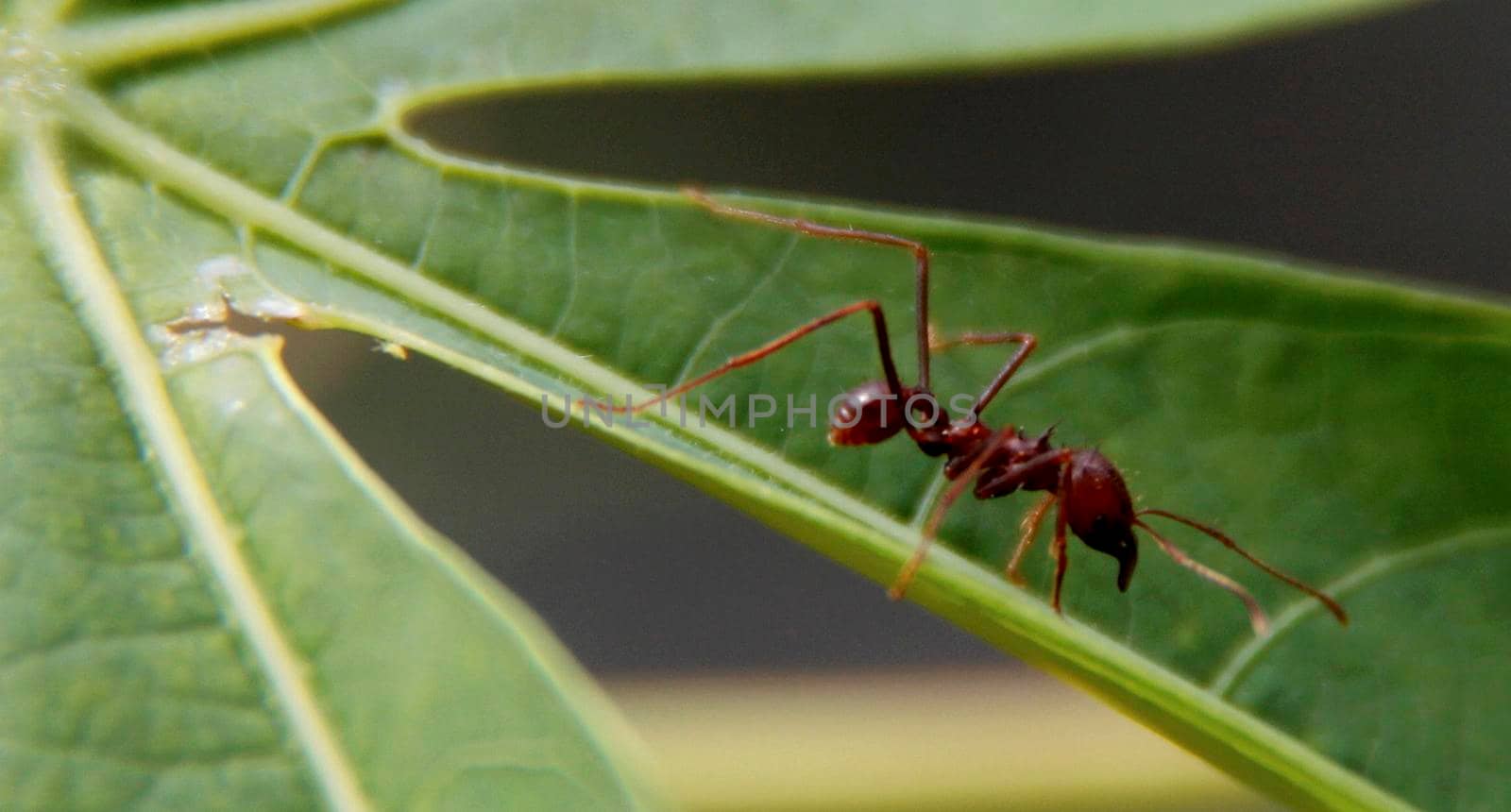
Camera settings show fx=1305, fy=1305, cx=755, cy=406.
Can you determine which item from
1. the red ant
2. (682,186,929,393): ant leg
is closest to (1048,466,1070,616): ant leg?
the red ant

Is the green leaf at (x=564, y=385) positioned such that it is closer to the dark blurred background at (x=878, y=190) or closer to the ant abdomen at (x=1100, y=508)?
the ant abdomen at (x=1100, y=508)

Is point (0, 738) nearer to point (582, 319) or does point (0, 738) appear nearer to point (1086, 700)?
point (582, 319)

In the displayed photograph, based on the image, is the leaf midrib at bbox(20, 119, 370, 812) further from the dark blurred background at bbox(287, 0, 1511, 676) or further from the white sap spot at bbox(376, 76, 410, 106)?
the dark blurred background at bbox(287, 0, 1511, 676)

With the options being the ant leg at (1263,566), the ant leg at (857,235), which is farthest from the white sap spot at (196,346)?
the ant leg at (1263,566)

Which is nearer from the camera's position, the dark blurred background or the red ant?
the red ant

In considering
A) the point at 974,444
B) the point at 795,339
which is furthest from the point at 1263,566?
the point at 795,339

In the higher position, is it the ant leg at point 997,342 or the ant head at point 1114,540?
the ant leg at point 997,342
